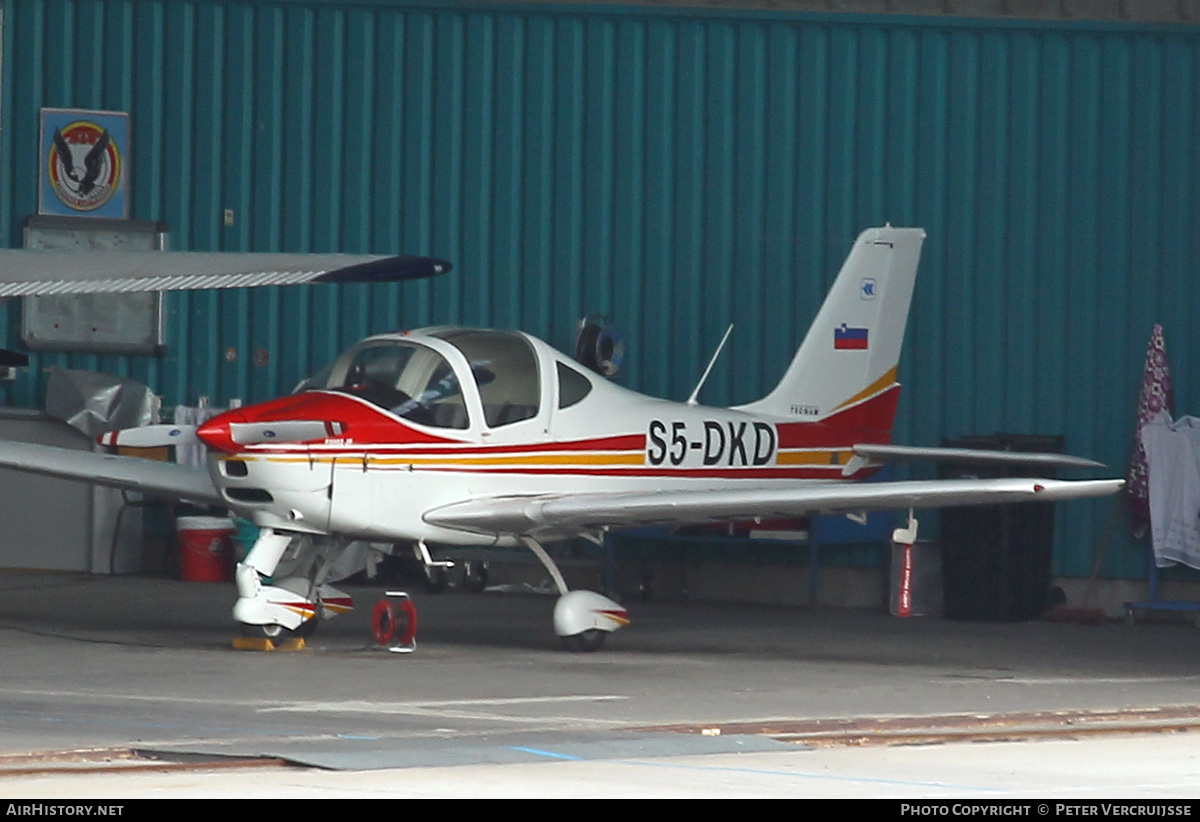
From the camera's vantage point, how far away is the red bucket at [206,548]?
619 inches

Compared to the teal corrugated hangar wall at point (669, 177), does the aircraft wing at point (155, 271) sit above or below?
below

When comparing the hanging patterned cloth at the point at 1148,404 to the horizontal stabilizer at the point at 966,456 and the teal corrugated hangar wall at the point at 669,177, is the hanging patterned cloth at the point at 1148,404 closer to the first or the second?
the teal corrugated hangar wall at the point at 669,177

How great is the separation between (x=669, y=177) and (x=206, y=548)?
14.5 ft

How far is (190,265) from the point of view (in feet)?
26.0

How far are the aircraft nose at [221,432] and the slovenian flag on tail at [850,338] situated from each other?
463cm

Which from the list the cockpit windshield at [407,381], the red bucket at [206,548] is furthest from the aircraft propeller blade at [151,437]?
the red bucket at [206,548]

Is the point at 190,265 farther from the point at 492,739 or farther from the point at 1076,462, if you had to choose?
the point at 1076,462

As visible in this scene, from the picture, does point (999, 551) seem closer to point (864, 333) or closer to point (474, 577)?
point (864, 333)

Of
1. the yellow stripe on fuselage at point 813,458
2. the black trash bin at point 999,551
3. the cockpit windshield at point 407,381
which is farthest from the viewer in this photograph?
the black trash bin at point 999,551

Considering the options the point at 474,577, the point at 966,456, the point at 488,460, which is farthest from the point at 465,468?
the point at 474,577

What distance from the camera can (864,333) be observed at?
1380 cm

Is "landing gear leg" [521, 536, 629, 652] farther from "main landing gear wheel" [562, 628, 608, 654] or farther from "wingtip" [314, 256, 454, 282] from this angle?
"wingtip" [314, 256, 454, 282]

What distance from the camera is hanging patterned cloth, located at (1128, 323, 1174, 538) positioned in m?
14.0

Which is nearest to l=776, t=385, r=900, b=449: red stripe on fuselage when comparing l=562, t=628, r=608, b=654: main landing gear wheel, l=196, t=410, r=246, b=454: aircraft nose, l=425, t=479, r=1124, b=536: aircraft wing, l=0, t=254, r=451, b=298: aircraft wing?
l=425, t=479, r=1124, b=536: aircraft wing
